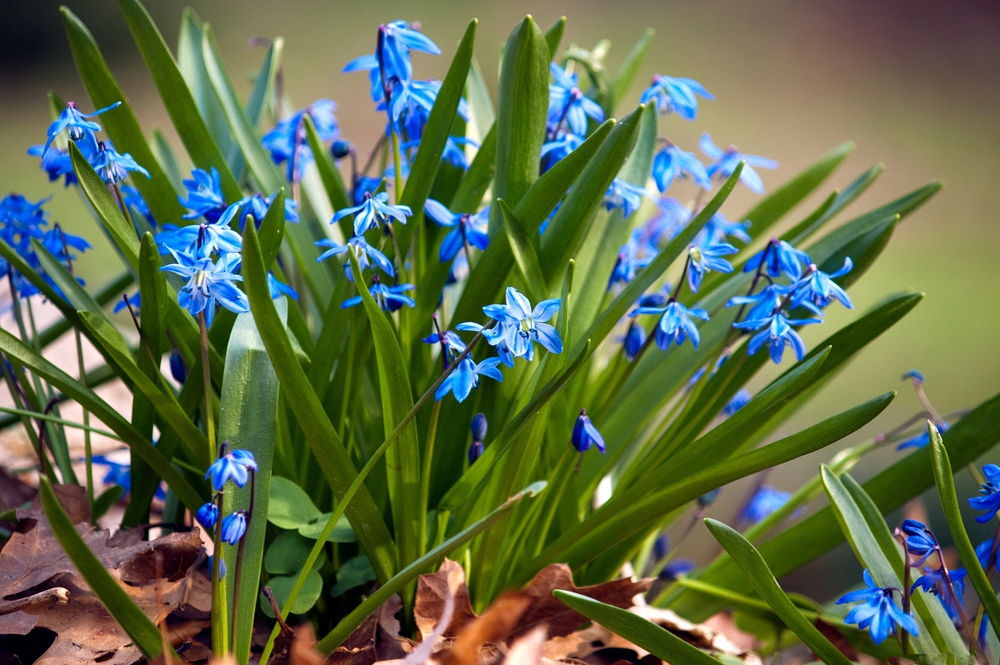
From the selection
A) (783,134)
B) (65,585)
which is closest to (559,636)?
(65,585)

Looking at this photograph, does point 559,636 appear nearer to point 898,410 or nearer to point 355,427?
point 355,427

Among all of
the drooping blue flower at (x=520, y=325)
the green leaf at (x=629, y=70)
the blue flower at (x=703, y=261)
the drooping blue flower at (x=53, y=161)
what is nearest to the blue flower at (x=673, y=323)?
the blue flower at (x=703, y=261)

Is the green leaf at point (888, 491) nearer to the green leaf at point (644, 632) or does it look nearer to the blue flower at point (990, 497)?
the blue flower at point (990, 497)

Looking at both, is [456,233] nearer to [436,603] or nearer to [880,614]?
[436,603]

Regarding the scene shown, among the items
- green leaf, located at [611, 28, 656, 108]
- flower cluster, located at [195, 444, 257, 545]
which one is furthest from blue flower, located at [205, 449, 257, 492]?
green leaf, located at [611, 28, 656, 108]

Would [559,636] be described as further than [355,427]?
No

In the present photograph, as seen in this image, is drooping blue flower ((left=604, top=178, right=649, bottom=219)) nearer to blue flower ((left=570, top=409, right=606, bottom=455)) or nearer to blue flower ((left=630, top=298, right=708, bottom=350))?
blue flower ((left=630, top=298, right=708, bottom=350))
